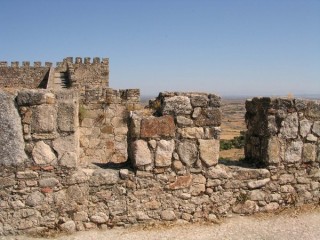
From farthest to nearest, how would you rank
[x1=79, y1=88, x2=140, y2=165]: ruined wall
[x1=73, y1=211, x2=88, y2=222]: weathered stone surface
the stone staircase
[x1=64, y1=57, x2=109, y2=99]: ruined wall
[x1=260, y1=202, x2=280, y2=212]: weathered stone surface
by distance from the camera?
[x1=64, y1=57, x2=109, y2=99]: ruined wall, the stone staircase, [x1=79, y1=88, x2=140, y2=165]: ruined wall, [x1=260, y1=202, x2=280, y2=212]: weathered stone surface, [x1=73, y1=211, x2=88, y2=222]: weathered stone surface

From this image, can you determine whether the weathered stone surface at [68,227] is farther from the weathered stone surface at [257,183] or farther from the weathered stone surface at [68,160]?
the weathered stone surface at [257,183]

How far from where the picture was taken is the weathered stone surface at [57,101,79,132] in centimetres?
481

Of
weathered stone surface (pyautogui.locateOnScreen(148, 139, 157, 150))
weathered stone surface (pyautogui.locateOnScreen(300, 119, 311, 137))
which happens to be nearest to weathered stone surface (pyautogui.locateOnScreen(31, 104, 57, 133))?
weathered stone surface (pyautogui.locateOnScreen(148, 139, 157, 150))

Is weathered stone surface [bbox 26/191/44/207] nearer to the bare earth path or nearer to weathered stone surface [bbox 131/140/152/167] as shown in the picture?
the bare earth path

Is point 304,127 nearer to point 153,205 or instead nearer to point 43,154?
point 153,205

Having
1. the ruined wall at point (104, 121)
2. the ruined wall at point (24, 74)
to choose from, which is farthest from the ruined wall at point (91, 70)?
the ruined wall at point (104, 121)

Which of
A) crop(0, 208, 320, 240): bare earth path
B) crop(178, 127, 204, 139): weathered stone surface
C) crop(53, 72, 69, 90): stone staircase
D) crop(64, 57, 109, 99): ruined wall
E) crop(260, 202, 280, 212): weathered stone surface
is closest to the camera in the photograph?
crop(0, 208, 320, 240): bare earth path

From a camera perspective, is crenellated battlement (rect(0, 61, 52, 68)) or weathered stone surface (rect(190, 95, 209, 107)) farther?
crenellated battlement (rect(0, 61, 52, 68))

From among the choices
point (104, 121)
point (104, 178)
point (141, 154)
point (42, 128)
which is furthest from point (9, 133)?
point (104, 121)

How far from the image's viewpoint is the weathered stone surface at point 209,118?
5180mm

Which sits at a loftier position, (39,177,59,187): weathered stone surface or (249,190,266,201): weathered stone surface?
(39,177,59,187): weathered stone surface

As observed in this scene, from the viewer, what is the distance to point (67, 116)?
4824 millimetres

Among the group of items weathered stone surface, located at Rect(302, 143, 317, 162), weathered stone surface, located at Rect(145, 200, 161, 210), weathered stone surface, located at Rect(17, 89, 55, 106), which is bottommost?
weathered stone surface, located at Rect(145, 200, 161, 210)

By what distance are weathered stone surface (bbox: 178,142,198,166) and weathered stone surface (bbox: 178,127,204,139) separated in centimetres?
10
